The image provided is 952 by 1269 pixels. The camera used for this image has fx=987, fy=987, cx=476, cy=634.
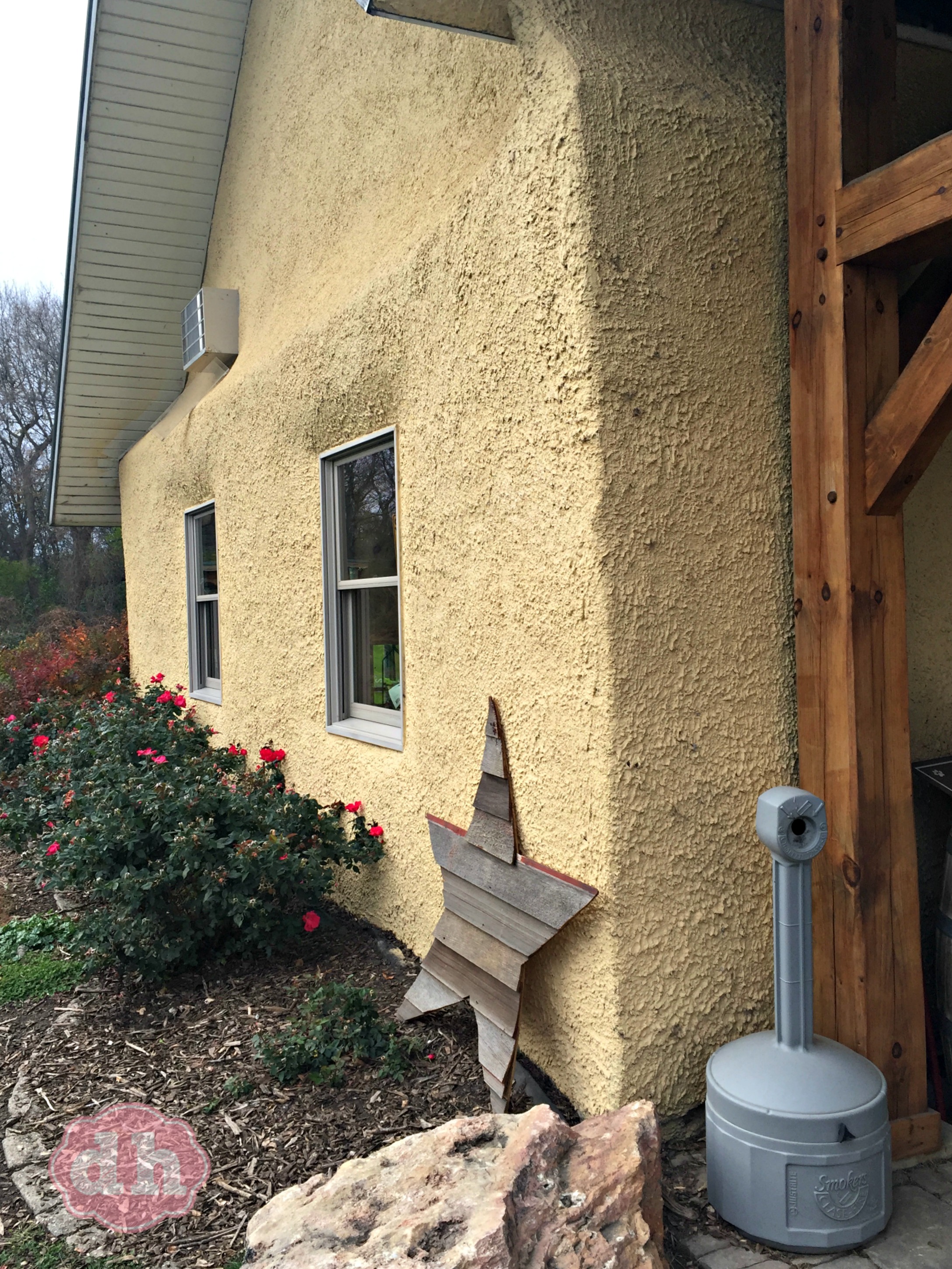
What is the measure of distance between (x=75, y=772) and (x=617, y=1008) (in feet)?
13.7

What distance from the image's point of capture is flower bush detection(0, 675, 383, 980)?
4238 mm

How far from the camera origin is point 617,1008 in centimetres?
290

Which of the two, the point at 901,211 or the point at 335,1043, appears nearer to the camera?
the point at 901,211

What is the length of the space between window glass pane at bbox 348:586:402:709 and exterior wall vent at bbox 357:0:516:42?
7.66 ft

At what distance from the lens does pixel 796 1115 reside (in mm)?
2467

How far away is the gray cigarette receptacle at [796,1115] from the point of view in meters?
2.47

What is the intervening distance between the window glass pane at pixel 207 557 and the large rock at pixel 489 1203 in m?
5.47

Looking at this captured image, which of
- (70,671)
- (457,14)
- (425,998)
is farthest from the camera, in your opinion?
(70,671)

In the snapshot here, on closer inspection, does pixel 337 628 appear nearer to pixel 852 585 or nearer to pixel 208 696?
pixel 208 696

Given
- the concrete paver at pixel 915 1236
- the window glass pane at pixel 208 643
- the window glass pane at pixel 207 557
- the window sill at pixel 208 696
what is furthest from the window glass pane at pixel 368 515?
the concrete paver at pixel 915 1236

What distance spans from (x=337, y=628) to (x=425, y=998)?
206 centimetres

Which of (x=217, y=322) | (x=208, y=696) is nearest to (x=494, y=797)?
(x=208, y=696)

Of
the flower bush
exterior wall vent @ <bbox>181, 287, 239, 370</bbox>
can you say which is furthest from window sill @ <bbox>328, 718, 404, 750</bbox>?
exterior wall vent @ <bbox>181, 287, 239, 370</bbox>

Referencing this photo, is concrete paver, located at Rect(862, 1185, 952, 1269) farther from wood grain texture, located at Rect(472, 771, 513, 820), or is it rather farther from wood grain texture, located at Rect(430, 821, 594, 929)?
wood grain texture, located at Rect(472, 771, 513, 820)
